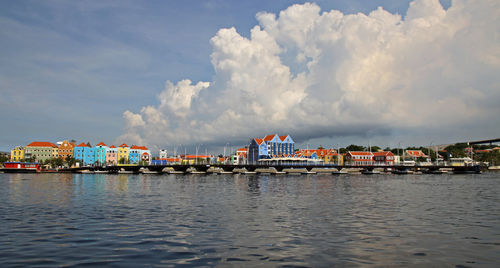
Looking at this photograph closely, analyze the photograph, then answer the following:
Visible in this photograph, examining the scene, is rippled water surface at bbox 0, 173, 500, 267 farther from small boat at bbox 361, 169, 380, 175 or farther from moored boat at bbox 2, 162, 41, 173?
moored boat at bbox 2, 162, 41, 173

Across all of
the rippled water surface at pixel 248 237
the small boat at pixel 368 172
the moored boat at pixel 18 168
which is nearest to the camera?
the rippled water surface at pixel 248 237

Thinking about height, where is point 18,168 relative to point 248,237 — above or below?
above

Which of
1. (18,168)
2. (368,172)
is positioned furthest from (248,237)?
(18,168)

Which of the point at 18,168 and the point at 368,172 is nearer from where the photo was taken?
the point at 18,168

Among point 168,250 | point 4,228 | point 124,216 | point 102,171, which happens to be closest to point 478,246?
point 168,250

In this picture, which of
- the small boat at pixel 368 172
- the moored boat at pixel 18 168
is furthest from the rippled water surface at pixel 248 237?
the moored boat at pixel 18 168

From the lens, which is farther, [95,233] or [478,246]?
[95,233]

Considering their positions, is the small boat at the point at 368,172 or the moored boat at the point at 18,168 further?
the small boat at the point at 368,172

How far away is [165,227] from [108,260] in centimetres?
850

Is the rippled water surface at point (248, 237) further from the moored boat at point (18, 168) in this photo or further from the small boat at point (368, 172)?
the moored boat at point (18, 168)

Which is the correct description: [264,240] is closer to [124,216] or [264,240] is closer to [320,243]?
[320,243]

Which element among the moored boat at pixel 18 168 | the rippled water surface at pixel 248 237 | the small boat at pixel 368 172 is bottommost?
the small boat at pixel 368 172

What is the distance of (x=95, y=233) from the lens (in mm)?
21406

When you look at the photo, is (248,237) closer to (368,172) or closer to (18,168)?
(368,172)
